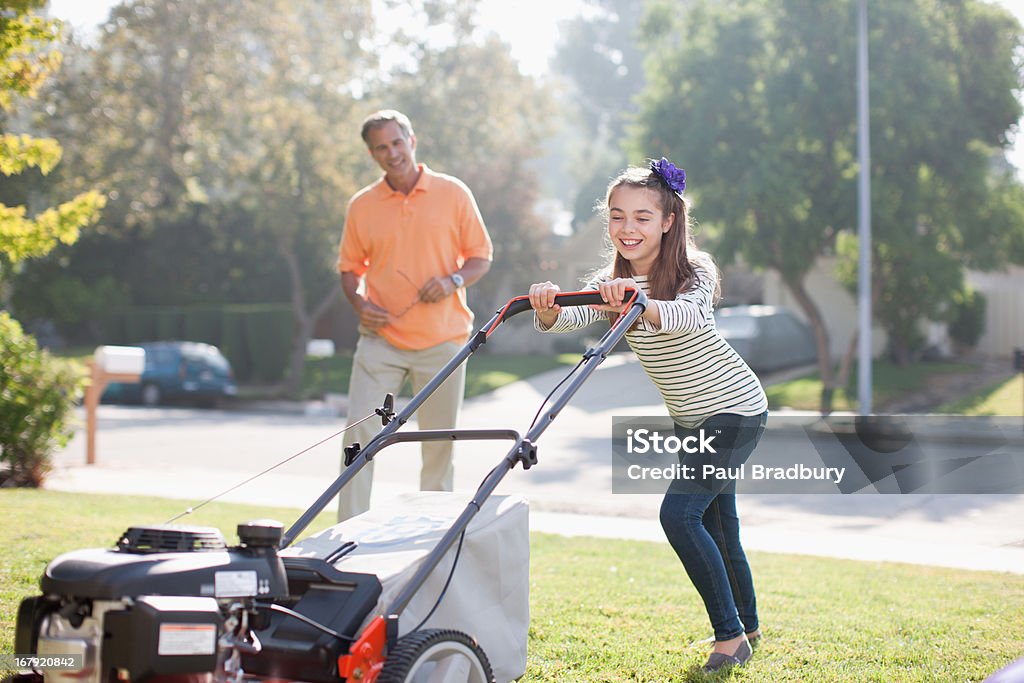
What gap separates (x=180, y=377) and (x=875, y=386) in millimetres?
13026

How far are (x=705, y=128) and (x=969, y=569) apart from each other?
13.4 m

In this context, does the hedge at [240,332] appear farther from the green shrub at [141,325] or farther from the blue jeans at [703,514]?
the blue jeans at [703,514]

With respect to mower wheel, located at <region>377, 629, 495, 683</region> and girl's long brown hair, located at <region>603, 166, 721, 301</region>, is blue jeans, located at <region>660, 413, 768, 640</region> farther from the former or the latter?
mower wheel, located at <region>377, 629, 495, 683</region>

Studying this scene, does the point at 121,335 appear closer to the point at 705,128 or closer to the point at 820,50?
the point at 705,128

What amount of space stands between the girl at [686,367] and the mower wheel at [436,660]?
1092 mm

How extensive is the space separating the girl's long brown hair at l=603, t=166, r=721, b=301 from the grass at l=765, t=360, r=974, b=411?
47.2 ft

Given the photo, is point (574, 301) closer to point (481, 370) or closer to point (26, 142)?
point (26, 142)

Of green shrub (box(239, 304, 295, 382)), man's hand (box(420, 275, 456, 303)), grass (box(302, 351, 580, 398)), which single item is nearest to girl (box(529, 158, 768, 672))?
man's hand (box(420, 275, 456, 303))

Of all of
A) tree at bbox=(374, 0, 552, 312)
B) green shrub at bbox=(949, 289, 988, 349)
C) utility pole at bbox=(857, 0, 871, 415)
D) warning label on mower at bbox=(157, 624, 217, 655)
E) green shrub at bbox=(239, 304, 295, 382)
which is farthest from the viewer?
tree at bbox=(374, 0, 552, 312)

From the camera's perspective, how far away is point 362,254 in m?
5.46

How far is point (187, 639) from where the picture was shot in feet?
7.95

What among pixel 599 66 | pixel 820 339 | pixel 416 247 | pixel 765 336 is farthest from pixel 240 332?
pixel 599 66

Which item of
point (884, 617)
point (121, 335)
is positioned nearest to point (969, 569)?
point (884, 617)

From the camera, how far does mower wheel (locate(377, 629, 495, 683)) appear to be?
276cm
